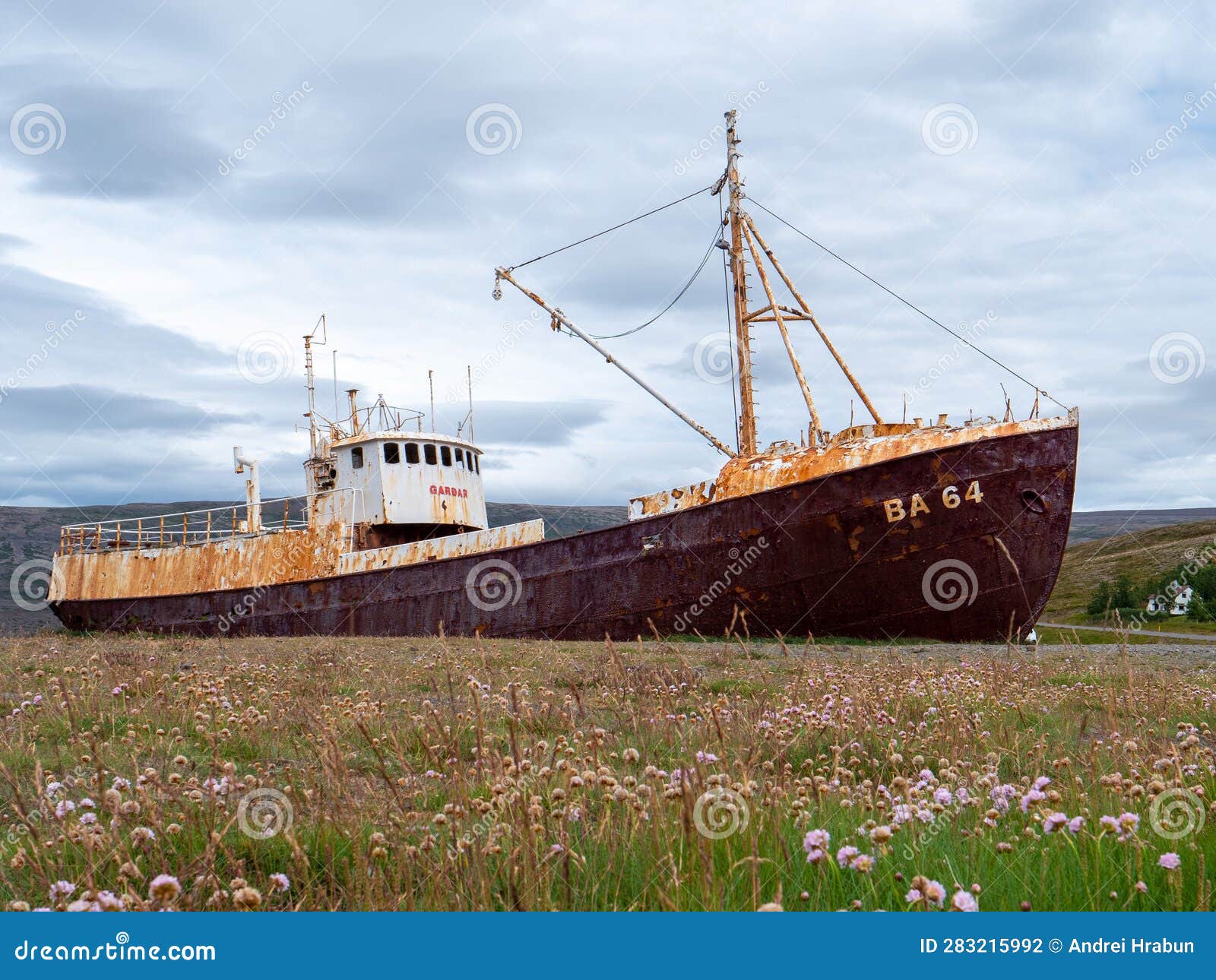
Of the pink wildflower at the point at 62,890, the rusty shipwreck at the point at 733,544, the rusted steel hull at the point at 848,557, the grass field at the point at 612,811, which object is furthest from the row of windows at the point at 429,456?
the pink wildflower at the point at 62,890

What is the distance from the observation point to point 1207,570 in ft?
151

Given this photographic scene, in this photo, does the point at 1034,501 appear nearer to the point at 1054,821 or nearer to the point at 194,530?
the point at 1054,821

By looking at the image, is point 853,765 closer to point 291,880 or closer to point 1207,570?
point 291,880

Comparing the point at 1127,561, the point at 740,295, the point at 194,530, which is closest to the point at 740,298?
the point at 740,295

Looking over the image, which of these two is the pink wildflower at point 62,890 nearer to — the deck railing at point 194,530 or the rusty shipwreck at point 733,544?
the rusty shipwreck at point 733,544

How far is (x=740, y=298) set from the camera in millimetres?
19688

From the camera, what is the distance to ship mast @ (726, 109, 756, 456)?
62.2ft

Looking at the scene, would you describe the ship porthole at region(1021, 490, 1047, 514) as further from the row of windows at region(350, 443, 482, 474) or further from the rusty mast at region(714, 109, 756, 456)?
the row of windows at region(350, 443, 482, 474)

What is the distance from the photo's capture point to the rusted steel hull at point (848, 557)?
15.7m

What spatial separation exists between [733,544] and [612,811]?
13.4 meters

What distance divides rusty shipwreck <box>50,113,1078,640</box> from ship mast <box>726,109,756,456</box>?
44 millimetres

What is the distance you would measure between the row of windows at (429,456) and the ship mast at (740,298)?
7752 mm

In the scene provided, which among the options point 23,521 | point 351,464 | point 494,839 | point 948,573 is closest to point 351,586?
point 351,464

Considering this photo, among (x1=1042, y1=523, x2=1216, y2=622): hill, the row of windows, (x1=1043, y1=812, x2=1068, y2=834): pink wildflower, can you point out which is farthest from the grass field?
(x1=1042, y1=523, x2=1216, y2=622): hill
